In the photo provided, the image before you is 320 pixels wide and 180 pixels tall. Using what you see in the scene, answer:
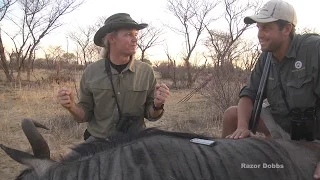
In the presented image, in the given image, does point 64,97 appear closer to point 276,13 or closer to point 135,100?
point 135,100

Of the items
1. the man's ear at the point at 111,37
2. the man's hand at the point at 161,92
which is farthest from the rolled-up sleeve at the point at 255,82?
the man's ear at the point at 111,37

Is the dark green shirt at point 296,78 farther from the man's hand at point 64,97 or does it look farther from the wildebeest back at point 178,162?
the man's hand at point 64,97

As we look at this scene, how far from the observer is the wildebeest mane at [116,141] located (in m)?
2.35

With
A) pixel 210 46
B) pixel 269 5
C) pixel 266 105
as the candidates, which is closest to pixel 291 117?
pixel 266 105

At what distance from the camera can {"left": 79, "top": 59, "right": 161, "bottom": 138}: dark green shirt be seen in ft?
13.6

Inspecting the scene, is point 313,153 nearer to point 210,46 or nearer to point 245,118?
point 245,118

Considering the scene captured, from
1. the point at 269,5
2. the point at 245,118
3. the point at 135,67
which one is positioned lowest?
the point at 245,118

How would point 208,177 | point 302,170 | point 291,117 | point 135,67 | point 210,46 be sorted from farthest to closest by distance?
1. point 210,46
2. point 135,67
3. point 291,117
4. point 302,170
5. point 208,177

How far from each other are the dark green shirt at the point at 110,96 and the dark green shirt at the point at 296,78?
4.26 ft

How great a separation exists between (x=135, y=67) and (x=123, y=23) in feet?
1.67

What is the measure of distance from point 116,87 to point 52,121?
604 centimetres

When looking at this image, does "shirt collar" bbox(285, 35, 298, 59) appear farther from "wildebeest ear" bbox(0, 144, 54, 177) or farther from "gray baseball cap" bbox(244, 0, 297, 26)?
"wildebeest ear" bbox(0, 144, 54, 177)

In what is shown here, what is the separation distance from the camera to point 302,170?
258 cm

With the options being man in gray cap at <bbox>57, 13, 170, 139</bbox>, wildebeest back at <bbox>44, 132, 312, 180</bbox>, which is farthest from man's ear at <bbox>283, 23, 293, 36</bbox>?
man in gray cap at <bbox>57, 13, 170, 139</bbox>
